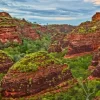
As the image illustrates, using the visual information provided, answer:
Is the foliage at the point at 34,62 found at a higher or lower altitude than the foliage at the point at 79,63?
higher

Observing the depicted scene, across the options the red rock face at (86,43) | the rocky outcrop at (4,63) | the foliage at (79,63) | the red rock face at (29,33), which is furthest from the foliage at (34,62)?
the red rock face at (29,33)

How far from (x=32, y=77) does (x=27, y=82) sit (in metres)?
1.00

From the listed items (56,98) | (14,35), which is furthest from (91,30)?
(56,98)

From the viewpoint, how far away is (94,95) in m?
48.5

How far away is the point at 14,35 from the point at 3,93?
7824cm

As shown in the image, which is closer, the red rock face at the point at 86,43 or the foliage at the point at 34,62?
the foliage at the point at 34,62

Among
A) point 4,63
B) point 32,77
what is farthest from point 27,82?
point 4,63

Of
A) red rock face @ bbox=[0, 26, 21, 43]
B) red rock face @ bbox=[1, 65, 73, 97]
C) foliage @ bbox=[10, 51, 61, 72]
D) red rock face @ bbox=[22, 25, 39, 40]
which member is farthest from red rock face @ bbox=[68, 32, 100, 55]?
red rock face @ bbox=[22, 25, 39, 40]

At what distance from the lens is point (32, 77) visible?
48.8 metres

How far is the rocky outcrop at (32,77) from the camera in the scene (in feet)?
159

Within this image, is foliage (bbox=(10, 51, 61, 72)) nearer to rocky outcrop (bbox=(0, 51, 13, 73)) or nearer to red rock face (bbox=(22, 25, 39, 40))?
rocky outcrop (bbox=(0, 51, 13, 73))

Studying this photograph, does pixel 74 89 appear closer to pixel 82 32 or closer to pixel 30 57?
pixel 30 57

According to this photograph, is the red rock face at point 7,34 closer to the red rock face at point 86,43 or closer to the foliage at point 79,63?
the red rock face at point 86,43

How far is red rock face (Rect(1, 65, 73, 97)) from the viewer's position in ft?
159
